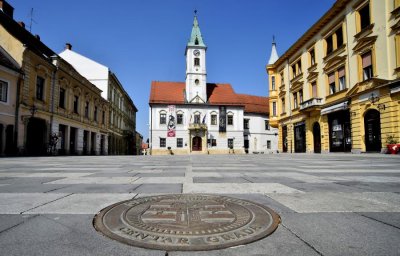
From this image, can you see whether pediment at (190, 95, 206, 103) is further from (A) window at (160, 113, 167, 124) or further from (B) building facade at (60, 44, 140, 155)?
(B) building facade at (60, 44, 140, 155)

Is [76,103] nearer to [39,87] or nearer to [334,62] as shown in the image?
[39,87]

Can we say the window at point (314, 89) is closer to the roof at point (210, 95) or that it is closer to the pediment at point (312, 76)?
the pediment at point (312, 76)

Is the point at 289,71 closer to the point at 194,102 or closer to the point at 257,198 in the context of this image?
the point at 194,102

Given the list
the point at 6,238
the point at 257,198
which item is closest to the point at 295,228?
the point at 257,198

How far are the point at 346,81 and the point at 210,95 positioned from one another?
2625 centimetres

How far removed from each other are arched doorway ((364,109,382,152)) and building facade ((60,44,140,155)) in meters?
29.4

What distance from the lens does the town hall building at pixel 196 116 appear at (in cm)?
3888

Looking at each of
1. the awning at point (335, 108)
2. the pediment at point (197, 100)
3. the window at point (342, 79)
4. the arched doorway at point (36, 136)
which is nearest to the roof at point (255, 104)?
the pediment at point (197, 100)

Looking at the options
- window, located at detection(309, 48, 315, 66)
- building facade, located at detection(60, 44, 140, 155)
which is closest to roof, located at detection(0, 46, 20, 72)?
building facade, located at detection(60, 44, 140, 155)

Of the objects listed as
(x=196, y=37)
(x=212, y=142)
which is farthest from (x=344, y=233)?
(x=196, y=37)

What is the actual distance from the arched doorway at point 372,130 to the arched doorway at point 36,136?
23.7 meters

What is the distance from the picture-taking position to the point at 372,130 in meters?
16.9

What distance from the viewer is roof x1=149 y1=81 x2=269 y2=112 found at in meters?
40.7

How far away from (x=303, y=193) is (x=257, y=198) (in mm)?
754
